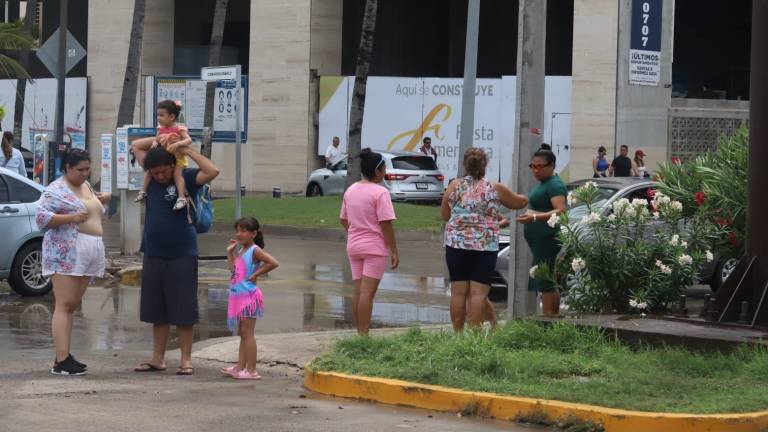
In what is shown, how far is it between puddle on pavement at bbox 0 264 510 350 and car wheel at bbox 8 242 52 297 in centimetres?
14

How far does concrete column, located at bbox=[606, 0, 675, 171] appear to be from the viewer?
110ft

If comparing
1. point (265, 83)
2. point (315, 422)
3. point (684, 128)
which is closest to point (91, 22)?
point (265, 83)

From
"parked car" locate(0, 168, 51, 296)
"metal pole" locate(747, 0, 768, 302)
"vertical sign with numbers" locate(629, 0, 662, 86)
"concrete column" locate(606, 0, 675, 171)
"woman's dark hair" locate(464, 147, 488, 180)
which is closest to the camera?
"metal pole" locate(747, 0, 768, 302)

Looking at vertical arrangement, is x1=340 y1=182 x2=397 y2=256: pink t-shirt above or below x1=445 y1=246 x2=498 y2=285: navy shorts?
above

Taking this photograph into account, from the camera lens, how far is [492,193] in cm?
1116

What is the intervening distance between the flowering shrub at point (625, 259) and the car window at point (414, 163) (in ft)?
72.9

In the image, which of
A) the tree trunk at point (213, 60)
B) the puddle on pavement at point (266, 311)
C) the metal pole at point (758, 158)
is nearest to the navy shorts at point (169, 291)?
the puddle on pavement at point (266, 311)

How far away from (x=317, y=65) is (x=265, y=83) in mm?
1760

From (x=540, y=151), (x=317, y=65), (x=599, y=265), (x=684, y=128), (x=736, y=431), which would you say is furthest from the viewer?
(x=317, y=65)

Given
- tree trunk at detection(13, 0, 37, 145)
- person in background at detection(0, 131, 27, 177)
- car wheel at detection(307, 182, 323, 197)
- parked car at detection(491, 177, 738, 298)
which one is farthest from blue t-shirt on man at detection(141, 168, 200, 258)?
car wheel at detection(307, 182, 323, 197)

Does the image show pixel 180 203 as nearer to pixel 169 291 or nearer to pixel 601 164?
pixel 169 291

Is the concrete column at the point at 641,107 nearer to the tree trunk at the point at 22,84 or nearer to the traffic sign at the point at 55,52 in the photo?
the traffic sign at the point at 55,52

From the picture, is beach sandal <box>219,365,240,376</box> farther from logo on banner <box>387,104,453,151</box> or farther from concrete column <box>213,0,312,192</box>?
concrete column <box>213,0,312,192</box>

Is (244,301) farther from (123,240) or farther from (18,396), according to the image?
(123,240)
